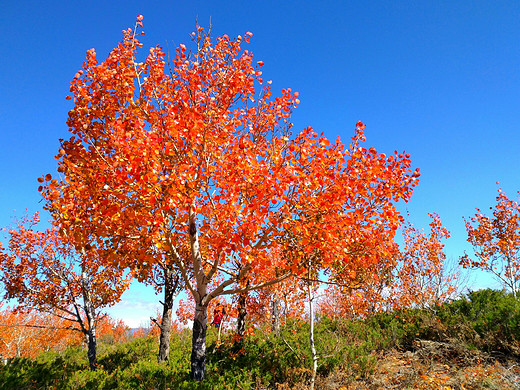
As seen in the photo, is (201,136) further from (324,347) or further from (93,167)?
(324,347)

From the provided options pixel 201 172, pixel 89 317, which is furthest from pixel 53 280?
pixel 201 172

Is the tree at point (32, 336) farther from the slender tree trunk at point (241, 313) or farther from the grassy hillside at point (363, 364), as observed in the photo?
the slender tree trunk at point (241, 313)

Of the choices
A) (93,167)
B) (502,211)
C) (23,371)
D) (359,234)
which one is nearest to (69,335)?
(23,371)

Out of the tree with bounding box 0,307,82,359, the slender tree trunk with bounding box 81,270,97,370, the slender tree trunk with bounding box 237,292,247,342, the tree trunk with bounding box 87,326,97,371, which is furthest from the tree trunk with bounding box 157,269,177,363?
the tree with bounding box 0,307,82,359

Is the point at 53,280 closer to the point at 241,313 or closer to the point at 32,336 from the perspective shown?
the point at 241,313

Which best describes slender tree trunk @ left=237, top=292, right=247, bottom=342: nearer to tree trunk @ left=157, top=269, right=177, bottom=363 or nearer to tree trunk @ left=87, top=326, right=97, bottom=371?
tree trunk @ left=157, top=269, right=177, bottom=363

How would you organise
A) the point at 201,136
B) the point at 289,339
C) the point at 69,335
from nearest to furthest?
the point at 201,136 → the point at 289,339 → the point at 69,335

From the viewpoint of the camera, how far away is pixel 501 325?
378 inches

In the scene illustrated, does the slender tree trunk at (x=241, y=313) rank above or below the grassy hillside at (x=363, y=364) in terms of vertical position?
above

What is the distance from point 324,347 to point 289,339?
1815 millimetres

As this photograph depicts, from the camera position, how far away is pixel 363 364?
8664mm

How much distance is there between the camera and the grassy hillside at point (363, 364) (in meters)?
7.71

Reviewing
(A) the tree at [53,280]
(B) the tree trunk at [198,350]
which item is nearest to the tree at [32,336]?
(A) the tree at [53,280]

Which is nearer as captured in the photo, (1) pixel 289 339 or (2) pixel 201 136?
(2) pixel 201 136
